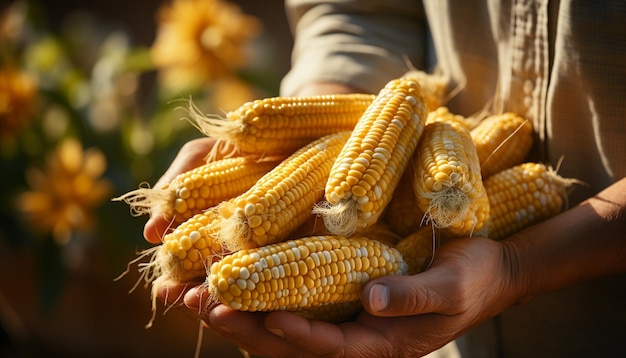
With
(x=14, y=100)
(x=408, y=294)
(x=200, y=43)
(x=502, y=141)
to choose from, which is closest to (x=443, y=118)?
(x=502, y=141)

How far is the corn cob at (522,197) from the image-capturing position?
2.61 ft

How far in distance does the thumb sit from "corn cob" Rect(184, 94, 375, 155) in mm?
241

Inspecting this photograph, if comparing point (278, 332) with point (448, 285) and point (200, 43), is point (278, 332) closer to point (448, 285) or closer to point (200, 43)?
point (448, 285)

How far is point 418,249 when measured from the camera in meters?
0.76

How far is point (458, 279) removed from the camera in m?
0.67

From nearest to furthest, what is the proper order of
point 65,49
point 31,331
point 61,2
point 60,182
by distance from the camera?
point 60,182 → point 65,49 → point 31,331 → point 61,2

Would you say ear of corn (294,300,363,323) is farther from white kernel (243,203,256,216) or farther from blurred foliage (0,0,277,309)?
blurred foliage (0,0,277,309)

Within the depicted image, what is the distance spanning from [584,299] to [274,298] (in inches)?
20.1

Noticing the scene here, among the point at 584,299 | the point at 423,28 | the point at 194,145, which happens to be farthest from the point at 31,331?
the point at 584,299

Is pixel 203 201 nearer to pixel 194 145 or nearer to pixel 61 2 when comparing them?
pixel 194 145

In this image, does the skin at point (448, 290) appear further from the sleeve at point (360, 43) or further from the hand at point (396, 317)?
the sleeve at point (360, 43)

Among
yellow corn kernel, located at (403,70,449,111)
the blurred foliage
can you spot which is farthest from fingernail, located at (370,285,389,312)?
the blurred foliage

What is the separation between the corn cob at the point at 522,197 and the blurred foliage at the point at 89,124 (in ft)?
2.93

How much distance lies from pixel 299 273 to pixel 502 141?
1.24 feet
